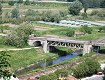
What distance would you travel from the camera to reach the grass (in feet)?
228

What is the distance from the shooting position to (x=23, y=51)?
78688 millimetres

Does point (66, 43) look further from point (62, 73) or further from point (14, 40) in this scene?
point (62, 73)

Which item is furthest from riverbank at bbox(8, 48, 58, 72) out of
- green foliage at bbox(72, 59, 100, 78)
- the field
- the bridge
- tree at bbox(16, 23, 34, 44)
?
the field

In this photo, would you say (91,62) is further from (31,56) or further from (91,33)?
(91,33)

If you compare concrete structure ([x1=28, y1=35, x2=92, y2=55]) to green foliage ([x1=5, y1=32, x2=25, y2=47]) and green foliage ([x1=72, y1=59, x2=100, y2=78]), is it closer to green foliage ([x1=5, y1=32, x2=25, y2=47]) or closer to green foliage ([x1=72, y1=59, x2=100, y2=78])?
green foliage ([x1=5, y1=32, x2=25, y2=47])

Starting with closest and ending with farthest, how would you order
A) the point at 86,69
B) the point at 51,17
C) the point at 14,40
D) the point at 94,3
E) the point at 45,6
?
the point at 86,69
the point at 14,40
the point at 51,17
the point at 45,6
the point at 94,3

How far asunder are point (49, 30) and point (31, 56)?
32.2 m

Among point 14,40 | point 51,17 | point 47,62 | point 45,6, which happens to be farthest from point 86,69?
point 45,6

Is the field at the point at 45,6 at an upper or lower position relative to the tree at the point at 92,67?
lower

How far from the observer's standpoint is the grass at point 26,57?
2739 inches

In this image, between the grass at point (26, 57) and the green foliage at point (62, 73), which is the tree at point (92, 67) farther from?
the grass at point (26, 57)

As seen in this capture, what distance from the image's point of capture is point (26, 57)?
247 ft

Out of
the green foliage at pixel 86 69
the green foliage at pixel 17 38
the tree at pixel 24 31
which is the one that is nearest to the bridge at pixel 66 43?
the tree at pixel 24 31

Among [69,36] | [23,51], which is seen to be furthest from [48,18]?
[23,51]
